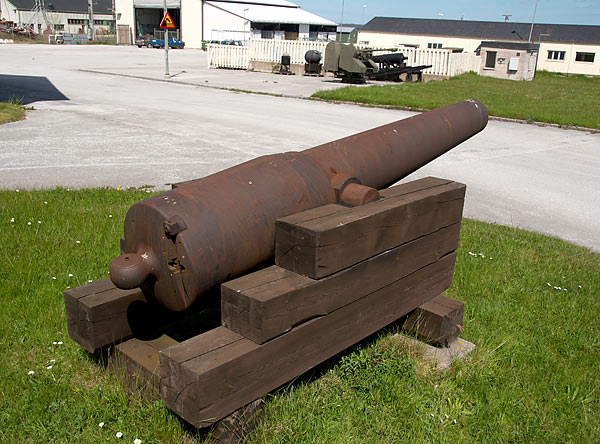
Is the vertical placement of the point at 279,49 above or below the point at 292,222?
above

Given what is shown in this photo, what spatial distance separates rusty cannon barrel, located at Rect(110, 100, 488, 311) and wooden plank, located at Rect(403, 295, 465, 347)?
913mm

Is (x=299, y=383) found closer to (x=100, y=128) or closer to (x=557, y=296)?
(x=557, y=296)

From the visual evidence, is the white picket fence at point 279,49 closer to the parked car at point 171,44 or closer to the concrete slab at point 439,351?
the concrete slab at point 439,351

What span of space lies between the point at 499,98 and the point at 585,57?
44.2 m

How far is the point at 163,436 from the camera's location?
2.63m

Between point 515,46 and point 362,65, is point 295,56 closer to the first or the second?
point 362,65

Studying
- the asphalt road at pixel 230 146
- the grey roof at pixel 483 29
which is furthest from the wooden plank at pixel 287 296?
the grey roof at pixel 483 29

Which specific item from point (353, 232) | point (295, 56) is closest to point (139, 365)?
point (353, 232)

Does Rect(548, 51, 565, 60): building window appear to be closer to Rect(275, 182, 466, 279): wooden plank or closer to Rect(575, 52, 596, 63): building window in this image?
Rect(575, 52, 596, 63): building window

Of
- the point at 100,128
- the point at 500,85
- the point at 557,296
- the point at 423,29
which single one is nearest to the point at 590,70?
the point at 423,29

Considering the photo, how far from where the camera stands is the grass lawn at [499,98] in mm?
16452

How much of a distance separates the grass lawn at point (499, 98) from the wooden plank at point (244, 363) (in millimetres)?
14339

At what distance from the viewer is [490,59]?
3027 cm

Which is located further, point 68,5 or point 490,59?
point 68,5
